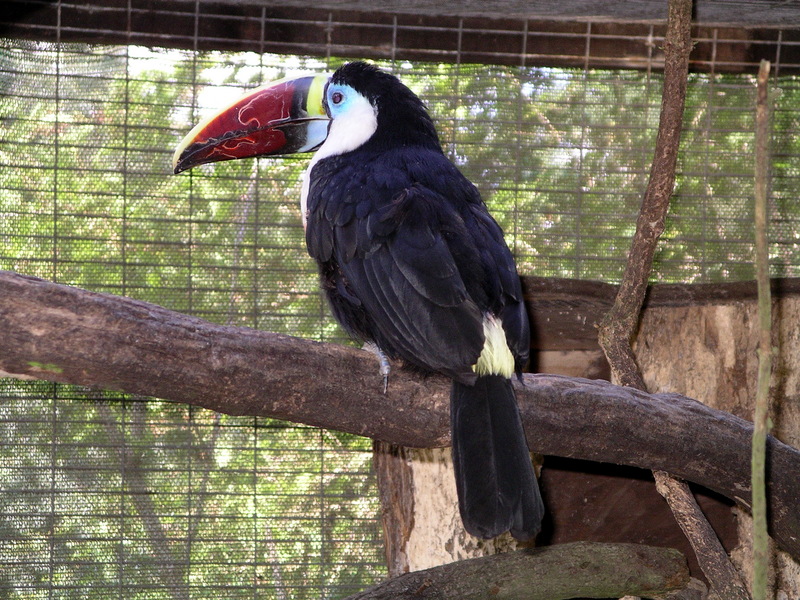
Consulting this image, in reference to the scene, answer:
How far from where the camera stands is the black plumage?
4.83 ft

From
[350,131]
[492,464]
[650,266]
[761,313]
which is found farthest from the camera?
[350,131]

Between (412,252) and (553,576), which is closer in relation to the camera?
(412,252)

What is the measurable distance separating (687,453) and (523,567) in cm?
56

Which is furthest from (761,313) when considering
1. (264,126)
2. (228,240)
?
(228,240)

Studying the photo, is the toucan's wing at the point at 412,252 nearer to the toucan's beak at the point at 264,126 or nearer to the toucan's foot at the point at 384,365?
the toucan's foot at the point at 384,365

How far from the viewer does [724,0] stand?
8.38 feet

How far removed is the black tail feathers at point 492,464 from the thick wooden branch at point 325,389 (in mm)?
112

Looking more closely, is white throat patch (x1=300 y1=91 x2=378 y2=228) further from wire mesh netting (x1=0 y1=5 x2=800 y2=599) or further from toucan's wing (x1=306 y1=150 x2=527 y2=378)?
wire mesh netting (x1=0 y1=5 x2=800 y2=599)

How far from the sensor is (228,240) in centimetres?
261

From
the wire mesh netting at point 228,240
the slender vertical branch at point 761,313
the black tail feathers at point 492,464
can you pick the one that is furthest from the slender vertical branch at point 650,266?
the slender vertical branch at point 761,313

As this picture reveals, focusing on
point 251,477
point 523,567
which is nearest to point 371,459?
point 251,477

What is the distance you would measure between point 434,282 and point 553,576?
39.0 inches

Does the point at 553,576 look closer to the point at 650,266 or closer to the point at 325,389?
the point at 650,266

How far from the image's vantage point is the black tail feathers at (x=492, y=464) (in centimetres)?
144
